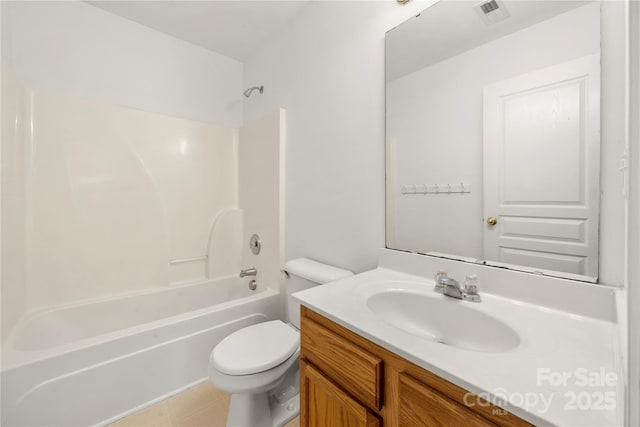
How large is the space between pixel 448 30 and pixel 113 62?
2159 millimetres

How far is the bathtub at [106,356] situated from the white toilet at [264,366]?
36 centimetres

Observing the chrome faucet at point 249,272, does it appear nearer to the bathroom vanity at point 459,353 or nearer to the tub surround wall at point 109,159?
the tub surround wall at point 109,159

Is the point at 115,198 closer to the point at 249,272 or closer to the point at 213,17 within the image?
the point at 249,272

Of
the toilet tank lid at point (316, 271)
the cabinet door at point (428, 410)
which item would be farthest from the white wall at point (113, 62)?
the cabinet door at point (428, 410)

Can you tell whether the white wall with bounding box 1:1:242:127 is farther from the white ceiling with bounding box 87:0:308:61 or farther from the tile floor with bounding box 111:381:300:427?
the tile floor with bounding box 111:381:300:427

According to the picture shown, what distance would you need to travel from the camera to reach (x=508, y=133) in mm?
910

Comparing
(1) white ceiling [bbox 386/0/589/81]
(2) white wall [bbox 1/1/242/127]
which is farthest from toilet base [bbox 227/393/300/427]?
(2) white wall [bbox 1/1/242/127]

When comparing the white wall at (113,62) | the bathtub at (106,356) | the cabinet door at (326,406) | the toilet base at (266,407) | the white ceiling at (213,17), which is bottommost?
the toilet base at (266,407)

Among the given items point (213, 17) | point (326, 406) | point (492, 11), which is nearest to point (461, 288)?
point (326, 406)

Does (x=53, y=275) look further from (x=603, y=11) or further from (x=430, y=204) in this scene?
(x=603, y=11)

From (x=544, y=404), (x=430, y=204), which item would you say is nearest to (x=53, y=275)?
(x=430, y=204)

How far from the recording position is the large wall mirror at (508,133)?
76 centimetres

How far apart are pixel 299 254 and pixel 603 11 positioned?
1.68 m

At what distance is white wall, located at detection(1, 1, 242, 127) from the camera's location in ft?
5.11
